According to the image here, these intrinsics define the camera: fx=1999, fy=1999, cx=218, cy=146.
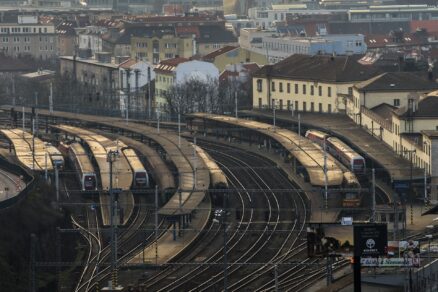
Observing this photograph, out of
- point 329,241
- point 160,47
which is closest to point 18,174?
point 329,241

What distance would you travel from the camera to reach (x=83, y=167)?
39.9 meters

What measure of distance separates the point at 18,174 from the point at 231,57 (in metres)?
29.9

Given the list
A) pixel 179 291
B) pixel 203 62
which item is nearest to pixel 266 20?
pixel 203 62

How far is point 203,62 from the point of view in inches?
2420

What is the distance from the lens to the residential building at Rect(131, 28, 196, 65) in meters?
72.8

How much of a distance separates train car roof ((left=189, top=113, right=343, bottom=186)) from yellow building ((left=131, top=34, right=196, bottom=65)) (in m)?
21.2

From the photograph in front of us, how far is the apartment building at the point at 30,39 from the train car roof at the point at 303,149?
33.9 m

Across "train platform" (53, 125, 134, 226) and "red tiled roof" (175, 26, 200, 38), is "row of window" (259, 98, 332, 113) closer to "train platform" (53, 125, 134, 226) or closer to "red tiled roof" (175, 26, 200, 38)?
"train platform" (53, 125, 134, 226)

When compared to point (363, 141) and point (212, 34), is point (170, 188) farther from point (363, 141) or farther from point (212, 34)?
point (212, 34)

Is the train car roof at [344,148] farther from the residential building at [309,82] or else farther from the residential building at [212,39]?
the residential building at [212,39]

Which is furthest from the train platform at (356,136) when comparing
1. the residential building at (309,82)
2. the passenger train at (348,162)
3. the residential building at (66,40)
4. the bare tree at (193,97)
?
the residential building at (66,40)

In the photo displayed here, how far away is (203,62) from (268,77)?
670 centimetres

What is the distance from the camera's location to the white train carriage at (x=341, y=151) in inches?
1580

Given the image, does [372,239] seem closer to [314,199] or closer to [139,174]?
[314,199]
